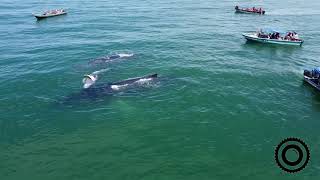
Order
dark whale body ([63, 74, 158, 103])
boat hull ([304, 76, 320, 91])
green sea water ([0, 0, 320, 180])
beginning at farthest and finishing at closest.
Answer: boat hull ([304, 76, 320, 91]) < dark whale body ([63, 74, 158, 103]) < green sea water ([0, 0, 320, 180])

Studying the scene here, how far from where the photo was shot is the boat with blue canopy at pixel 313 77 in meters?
54.0

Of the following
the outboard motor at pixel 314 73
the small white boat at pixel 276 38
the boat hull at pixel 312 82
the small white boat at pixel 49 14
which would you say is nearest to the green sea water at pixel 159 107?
the boat hull at pixel 312 82

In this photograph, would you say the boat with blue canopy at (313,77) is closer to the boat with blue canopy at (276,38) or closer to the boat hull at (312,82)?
the boat hull at (312,82)

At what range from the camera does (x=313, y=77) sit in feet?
182

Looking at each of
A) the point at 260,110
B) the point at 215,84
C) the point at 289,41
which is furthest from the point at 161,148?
the point at 289,41

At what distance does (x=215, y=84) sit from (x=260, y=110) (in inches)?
411

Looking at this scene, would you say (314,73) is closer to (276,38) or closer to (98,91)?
(276,38)

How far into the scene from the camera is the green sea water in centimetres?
3738

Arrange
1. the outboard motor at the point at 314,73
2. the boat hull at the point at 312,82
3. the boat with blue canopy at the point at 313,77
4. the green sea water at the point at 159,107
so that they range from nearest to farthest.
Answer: the green sea water at the point at 159,107
the boat hull at the point at 312,82
the boat with blue canopy at the point at 313,77
the outboard motor at the point at 314,73

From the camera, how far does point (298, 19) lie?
10369cm

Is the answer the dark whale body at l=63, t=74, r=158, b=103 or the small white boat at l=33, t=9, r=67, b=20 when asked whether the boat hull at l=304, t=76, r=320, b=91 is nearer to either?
the dark whale body at l=63, t=74, r=158, b=103

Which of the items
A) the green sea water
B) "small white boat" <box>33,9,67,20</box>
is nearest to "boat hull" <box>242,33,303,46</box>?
the green sea water

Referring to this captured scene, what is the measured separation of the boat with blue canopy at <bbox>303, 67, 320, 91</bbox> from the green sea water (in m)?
1.12

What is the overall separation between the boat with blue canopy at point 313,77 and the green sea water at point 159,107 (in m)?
1.12
